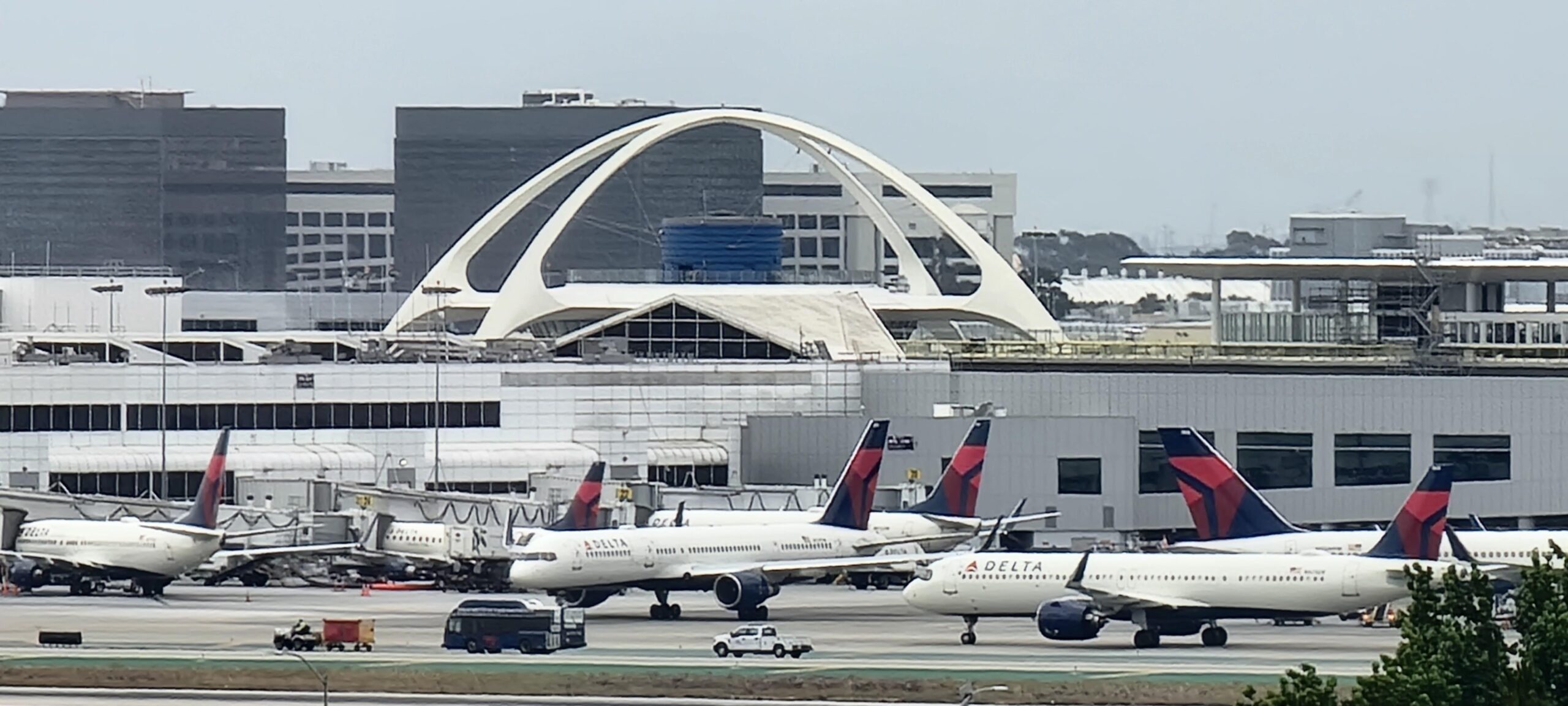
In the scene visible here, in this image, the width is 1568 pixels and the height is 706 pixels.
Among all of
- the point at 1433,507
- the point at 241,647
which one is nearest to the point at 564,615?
the point at 241,647

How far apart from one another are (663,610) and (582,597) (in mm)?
2296

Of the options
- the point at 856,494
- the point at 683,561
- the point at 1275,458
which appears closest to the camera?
the point at 683,561

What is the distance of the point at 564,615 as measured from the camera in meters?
77.3

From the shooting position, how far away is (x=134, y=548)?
9762 cm

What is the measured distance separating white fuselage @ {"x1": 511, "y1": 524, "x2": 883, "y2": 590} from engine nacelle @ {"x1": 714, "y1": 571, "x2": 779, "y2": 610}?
1.46m

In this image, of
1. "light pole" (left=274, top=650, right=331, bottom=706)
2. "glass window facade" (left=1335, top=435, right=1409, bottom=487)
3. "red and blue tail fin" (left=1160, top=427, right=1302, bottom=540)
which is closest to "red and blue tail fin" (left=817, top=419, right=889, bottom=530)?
"red and blue tail fin" (left=1160, top=427, right=1302, bottom=540)

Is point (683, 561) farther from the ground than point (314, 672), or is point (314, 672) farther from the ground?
point (683, 561)

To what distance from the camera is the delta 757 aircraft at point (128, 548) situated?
97.5 metres

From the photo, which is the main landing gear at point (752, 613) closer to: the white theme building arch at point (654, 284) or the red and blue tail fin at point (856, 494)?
the red and blue tail fin at point (856, 494)

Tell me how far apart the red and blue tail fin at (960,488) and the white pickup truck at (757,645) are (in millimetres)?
26147

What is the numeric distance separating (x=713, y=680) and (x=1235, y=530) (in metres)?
27.9

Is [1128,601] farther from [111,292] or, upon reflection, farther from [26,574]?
[111,292]

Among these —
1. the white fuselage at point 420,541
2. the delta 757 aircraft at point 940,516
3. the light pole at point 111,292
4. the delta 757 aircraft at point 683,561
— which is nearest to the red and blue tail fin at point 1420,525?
the delta 757 aircraft at point 683,561

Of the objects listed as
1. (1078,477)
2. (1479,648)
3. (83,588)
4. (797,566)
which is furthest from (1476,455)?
(1479,648)
